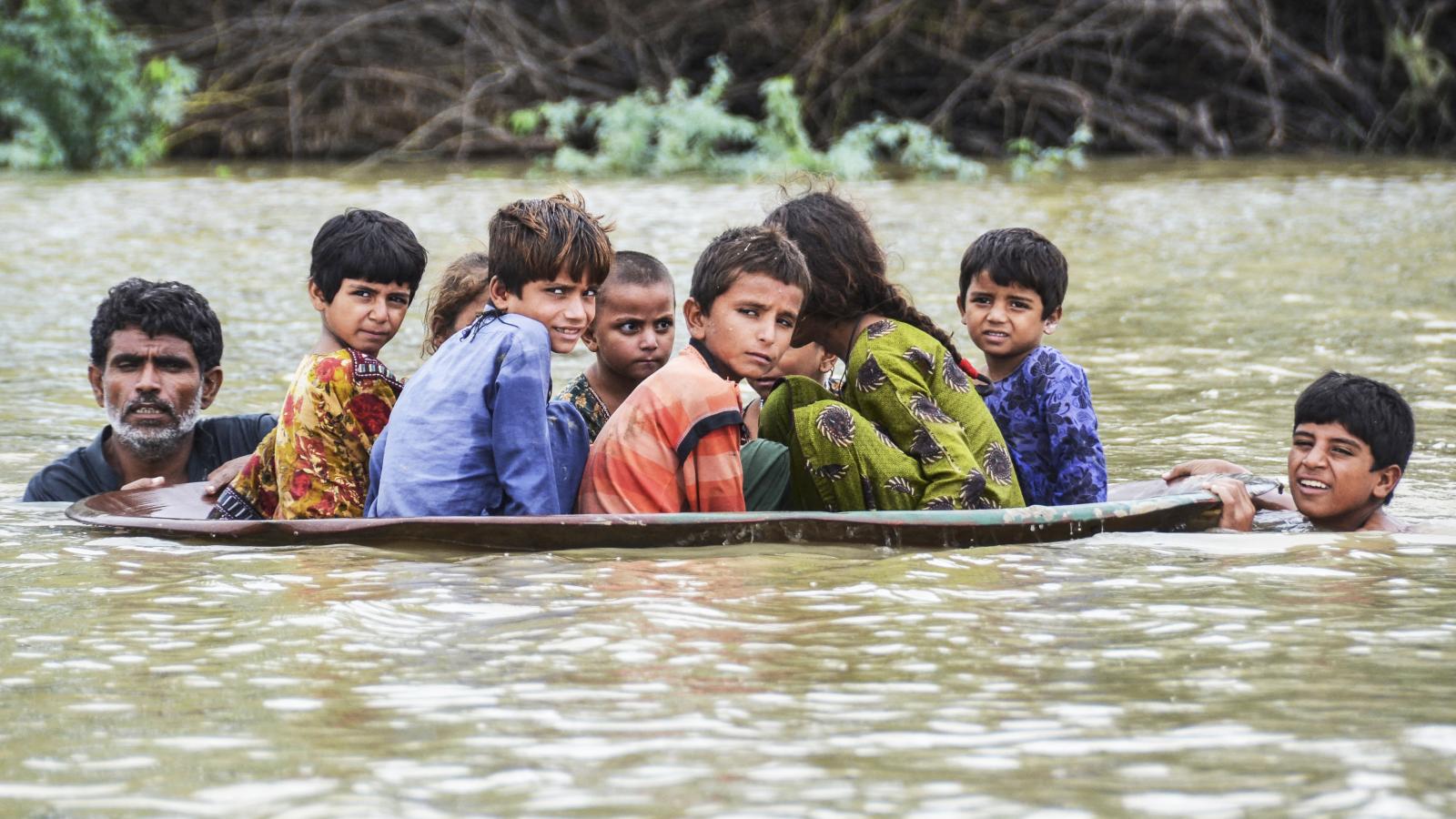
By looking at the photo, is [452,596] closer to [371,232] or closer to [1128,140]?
[371,232]

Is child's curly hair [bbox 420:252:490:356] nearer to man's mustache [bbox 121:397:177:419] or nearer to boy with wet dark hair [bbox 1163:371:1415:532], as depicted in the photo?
man's mustache [bbox 121:397:177:419]

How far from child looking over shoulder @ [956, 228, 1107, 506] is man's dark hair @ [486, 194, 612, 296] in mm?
1144

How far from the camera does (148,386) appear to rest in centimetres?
516

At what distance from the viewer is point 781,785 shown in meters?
2.76

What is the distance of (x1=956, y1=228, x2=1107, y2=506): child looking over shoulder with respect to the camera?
16.3 feet

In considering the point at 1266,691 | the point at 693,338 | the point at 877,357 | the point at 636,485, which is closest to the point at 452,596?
the point at 636,485

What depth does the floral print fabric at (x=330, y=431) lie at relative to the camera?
457 cm

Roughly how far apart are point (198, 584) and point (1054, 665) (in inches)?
76.9

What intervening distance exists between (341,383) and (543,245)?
661 millimetres

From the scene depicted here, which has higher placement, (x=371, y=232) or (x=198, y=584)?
(x=371, y=232)

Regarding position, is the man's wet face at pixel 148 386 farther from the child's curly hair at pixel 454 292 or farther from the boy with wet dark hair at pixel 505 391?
the boy with wet dark hair at pixel 505 391

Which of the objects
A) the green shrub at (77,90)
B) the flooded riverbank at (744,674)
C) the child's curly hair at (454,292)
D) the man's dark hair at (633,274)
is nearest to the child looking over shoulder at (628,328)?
the man's dark hair at (633,274)

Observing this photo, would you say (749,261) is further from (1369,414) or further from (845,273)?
(1369,414)

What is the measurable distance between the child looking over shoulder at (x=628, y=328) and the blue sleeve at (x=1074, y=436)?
→ 1048mm
